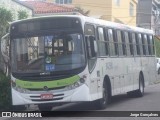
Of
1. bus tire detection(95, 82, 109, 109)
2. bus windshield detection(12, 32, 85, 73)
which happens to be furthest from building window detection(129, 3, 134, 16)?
bus windshield detection(12, 32, 85, 73)

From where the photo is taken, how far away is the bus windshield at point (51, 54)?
14.8 m

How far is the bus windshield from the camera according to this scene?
1477 cm

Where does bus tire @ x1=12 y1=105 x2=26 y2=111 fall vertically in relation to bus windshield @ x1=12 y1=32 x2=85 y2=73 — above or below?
below

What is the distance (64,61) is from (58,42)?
616 mm

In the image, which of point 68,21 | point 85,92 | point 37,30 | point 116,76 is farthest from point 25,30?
point 116,76

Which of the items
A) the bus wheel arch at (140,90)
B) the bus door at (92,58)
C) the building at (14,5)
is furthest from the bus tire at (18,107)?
the building at (14,5)

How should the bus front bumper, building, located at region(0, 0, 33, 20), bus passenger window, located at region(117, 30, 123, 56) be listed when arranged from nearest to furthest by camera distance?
the bus front bumper, bus passenger window, located at region(117, 30, 123, 56), building, located at region(0, 0, 33, 20)

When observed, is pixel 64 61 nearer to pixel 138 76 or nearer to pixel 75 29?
pixel 75 29

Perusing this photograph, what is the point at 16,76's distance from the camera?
1509 centimetres

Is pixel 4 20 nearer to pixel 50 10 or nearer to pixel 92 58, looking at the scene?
pixel 92 58

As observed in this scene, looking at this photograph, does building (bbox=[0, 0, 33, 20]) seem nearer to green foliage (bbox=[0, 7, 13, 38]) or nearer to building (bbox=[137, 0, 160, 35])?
green foliage (bbox=[0, 7, 13, 38])

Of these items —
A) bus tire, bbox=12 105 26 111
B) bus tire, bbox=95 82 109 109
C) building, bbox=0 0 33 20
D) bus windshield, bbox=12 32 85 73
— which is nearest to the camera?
bus windshield, bbox=12 32 85 73

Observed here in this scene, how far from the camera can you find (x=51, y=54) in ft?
48.7

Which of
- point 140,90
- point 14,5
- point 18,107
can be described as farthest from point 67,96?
point 14,5
